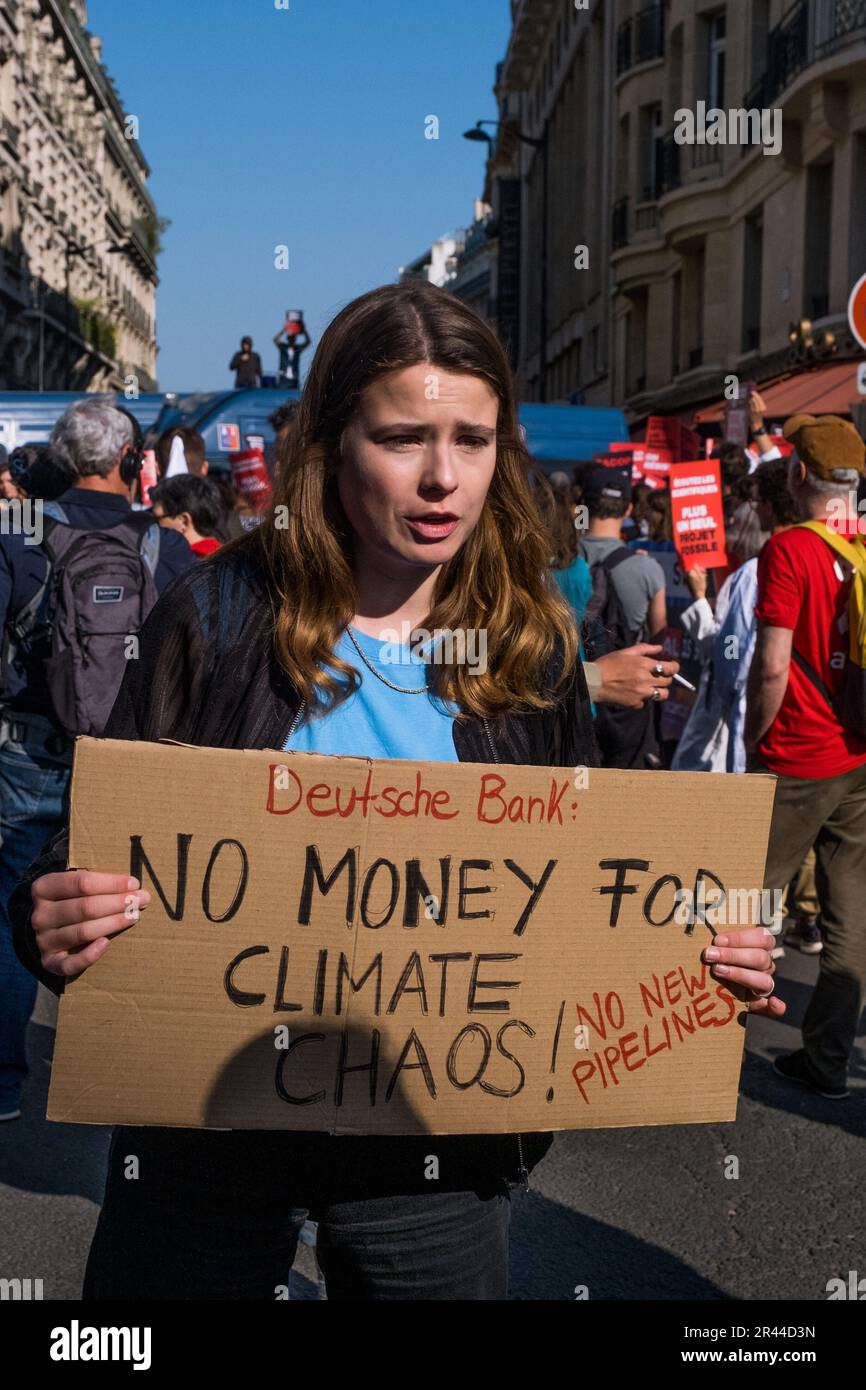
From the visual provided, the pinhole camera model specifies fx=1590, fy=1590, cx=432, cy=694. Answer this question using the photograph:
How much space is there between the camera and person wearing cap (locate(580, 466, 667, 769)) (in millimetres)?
7035

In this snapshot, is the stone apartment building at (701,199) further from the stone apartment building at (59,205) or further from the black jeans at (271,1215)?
the stone apartment building at (59,205)

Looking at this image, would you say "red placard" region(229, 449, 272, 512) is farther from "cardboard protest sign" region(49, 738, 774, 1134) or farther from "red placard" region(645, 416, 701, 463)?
"cardboard protest sign" region(49, 738, 774, 1134)

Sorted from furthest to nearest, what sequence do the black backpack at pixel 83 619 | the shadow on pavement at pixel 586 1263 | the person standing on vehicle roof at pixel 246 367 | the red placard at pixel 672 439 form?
the person standing on vehicle roof at pixel 246 367 → the red placard at pixel 672 439 → the black backpack at pixel 83 619 → the shadow on pavement at pixel 586 1263

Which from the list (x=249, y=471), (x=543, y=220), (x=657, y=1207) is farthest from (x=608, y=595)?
(x=543, y=220)

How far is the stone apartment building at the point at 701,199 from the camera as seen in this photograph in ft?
65.7

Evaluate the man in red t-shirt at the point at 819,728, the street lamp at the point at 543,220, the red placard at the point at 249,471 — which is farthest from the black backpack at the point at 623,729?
the street lamp at the point at 543,220

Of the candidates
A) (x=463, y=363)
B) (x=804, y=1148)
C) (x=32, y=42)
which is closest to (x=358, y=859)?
(x=463, y=363)

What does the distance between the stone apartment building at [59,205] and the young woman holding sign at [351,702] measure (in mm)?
38108

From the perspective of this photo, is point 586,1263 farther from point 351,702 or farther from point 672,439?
point 672,439

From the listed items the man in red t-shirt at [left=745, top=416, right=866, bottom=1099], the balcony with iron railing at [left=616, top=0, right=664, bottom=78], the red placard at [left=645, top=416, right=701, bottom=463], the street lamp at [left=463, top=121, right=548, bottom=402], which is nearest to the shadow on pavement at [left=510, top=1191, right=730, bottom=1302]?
the man in red t-shirt at [left=745, top=416, right=866, bottom=1099]

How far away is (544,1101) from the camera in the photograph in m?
2.05

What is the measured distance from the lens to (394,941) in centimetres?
199

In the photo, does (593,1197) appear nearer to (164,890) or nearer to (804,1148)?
(804,1148)
